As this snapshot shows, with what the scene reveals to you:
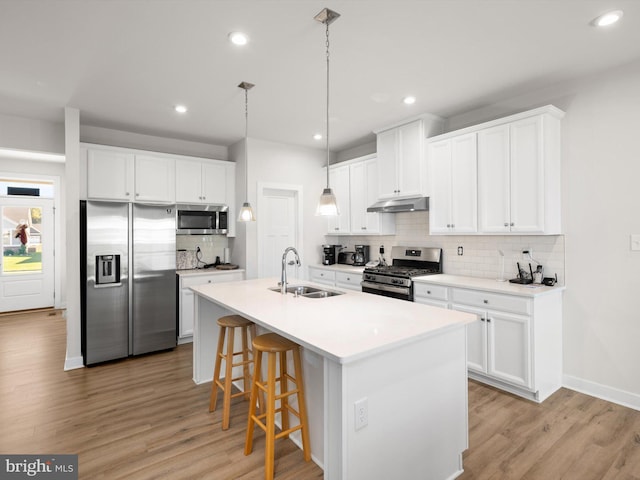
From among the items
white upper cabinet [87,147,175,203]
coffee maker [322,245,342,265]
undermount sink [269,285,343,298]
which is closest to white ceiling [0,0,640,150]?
white upper cabinet [87,147,175,203]

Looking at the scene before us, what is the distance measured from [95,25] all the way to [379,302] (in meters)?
2.64

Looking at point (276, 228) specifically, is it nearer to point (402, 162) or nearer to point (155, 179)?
point (155, 179)

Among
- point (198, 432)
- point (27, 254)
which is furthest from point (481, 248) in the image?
point (27, 254)

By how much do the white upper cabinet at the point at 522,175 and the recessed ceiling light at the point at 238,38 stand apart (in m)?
2.35

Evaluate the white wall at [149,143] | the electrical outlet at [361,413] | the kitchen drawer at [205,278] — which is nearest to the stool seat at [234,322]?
the electrical outlet at [361,413]

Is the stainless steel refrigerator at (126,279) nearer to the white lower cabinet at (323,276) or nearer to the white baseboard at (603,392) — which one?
the white lower cabinet at (323,276)

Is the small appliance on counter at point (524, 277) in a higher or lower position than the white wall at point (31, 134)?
lower

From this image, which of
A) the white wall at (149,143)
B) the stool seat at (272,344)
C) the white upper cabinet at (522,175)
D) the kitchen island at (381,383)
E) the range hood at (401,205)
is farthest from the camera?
the white wall at (149,143)

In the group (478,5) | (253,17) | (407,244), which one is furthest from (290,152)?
(478,5)

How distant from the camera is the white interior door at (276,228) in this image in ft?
16.4

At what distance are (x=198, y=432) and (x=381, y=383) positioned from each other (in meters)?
1.57

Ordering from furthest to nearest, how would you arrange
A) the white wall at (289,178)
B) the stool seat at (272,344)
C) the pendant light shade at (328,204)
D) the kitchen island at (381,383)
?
the white wall at (289,178) < the pendant light shade at (328,204) < the stool seat at (272,344) < the kitchen island at (381,383)

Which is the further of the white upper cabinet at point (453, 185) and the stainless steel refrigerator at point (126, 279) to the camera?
the stainless steel refrigerator at point (126, 279)

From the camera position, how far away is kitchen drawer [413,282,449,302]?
3.48m
